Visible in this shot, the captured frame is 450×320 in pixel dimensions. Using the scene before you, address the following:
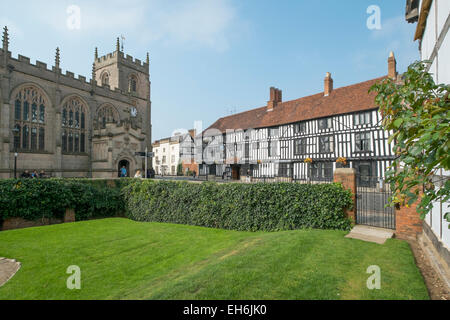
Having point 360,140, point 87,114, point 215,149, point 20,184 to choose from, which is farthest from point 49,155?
point 360,140

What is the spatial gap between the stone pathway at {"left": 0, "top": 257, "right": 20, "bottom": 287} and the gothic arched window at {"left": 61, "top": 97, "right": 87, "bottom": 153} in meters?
19.4

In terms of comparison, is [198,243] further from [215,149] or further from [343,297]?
[215,149]

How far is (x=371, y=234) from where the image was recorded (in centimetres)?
638

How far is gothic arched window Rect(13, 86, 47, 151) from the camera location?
19562mm

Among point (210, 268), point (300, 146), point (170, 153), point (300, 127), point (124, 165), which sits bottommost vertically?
point (210, 268)

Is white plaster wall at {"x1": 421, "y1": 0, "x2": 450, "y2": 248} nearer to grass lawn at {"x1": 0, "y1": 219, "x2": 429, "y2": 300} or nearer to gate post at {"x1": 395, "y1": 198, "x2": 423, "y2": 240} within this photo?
gate post at {"x1": 395, "y1": 198, "x2": 423, "y2": 240}

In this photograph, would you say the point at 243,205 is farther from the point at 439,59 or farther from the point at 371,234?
the point at 439,59

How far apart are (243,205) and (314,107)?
1891 cm

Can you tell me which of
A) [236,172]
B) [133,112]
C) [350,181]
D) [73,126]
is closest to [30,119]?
[73,126]

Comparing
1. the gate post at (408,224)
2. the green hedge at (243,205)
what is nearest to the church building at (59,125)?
the green hedge at (243,205)

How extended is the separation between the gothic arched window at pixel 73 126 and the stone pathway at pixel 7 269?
19426mm

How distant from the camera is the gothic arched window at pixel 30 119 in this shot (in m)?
19.6

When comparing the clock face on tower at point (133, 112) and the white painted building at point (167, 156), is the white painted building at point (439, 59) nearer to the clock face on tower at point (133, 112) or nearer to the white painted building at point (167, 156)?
the clock face on tower at point (133, 112)
